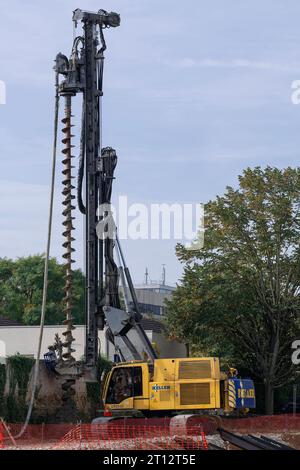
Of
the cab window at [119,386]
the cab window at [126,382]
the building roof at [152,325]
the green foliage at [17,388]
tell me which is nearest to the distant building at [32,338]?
the building roof at [152,325]

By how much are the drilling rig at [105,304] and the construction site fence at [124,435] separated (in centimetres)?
58

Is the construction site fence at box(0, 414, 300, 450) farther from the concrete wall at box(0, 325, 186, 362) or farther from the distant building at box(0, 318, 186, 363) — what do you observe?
the concrete wall at box(0, 325, 186, 362)

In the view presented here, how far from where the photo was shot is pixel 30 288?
10450 cm

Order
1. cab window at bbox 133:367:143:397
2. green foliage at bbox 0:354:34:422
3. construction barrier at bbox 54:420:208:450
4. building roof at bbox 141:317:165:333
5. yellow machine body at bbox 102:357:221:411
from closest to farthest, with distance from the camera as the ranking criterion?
construction barrier at bbox 54:420:208:450, yellow machine body at bbox 102:357:221:411, cab window at bbox 133:367:143:397, green foliage at bbox 0:354:34:422, building roof at bbox 141:317:165:333

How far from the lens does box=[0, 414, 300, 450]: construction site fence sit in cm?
2788

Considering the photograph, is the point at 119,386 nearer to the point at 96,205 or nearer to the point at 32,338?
the point at 96,205

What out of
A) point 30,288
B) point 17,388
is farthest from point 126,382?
point 30,288

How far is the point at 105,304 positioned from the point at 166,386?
337cm

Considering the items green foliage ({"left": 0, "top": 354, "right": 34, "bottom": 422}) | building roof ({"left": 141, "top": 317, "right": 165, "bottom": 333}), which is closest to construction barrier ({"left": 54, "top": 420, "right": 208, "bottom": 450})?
green foliage ({"left": 0, "top": 354, "right": 34, "bottom": 422})

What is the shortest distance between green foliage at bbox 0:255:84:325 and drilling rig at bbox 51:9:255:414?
215ft

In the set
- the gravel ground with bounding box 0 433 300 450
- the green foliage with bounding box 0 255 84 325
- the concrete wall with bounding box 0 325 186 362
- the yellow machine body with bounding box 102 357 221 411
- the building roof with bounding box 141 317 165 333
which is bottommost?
the gravel ground with bounding box 0 433 300 450
